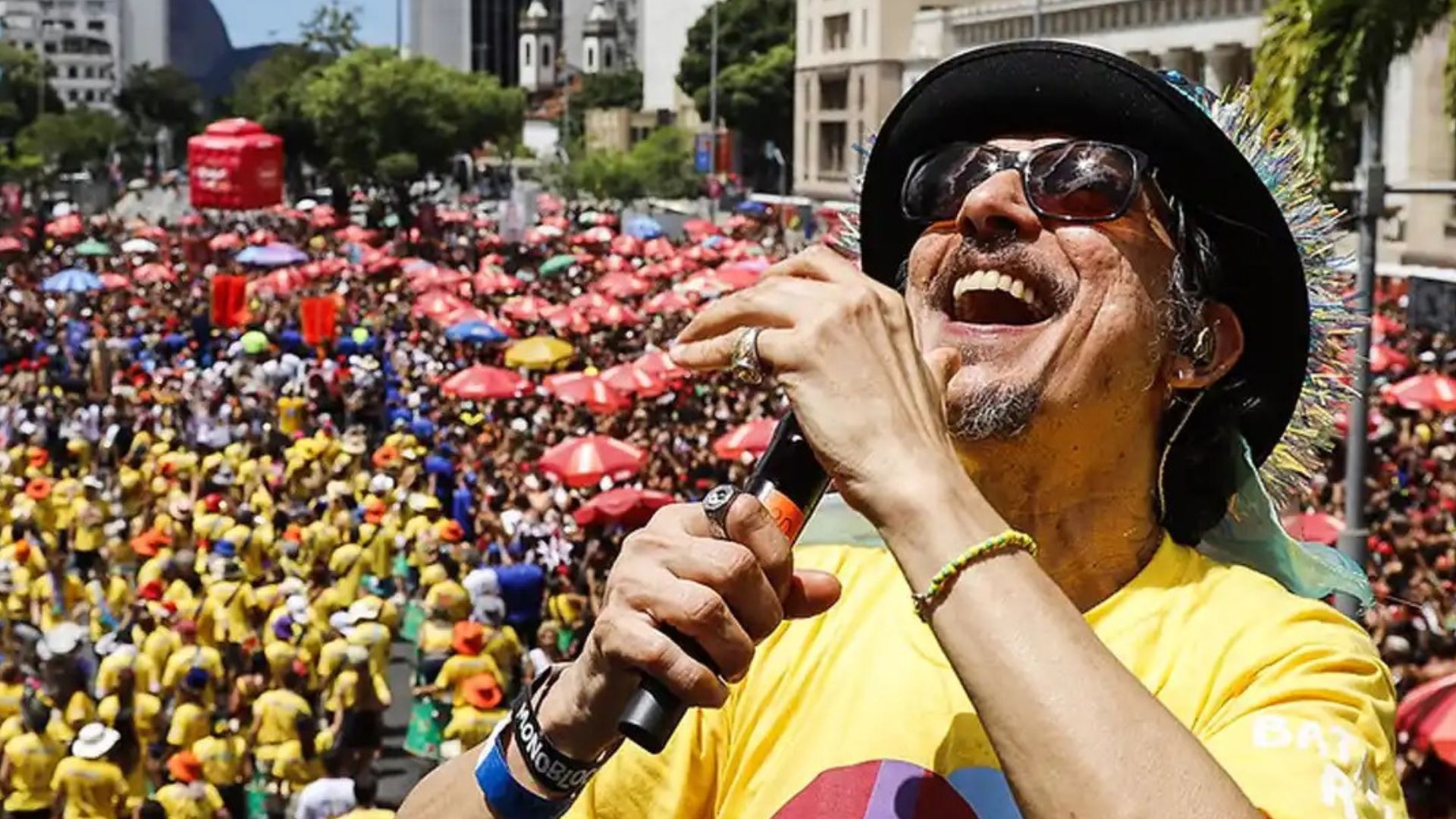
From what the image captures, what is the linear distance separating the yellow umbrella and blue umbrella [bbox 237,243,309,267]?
47.4 feet

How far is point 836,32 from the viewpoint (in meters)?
58.7

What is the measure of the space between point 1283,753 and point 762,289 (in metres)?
0.66

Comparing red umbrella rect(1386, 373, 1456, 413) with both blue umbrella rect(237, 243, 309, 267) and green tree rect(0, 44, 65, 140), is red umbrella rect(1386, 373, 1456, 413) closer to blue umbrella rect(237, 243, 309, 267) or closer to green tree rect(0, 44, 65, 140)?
blue umbrella rect(237, 243, 309, 267)

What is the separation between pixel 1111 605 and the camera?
2.02 meters

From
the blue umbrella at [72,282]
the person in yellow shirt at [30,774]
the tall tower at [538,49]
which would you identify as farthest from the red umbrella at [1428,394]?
the tall tower at [538,49]

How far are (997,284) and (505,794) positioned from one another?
0.77 meters

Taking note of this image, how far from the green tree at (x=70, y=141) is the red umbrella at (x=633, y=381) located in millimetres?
65660

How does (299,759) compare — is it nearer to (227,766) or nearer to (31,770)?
(227,766)

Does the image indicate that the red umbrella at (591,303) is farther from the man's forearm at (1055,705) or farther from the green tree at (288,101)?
the green tree at (288,101)

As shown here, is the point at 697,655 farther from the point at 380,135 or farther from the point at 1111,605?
the point at 380,135

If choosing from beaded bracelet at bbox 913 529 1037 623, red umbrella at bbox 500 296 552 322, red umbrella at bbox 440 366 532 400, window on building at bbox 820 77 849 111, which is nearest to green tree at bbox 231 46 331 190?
window on building at bbox 820 77 849 111

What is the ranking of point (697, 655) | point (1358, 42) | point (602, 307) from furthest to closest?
point (602, 307) < point (1358, 42) < point (697, 655)

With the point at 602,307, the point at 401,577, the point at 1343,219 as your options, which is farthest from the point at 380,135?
the point at 1343,219

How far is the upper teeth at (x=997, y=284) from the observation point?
6.46 ft
